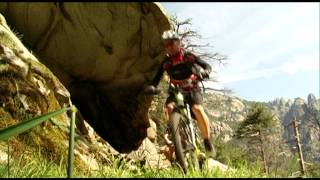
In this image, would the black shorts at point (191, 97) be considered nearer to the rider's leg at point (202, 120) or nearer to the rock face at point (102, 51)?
the rider's leg at point (202, 120)

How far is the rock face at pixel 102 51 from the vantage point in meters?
13.0

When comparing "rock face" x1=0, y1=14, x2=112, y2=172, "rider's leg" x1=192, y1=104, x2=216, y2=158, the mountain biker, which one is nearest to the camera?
"rider's leg" x1=192, y1=104, x2=216, y2=158

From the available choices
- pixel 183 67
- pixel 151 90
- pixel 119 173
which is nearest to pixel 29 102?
pixel 151 90

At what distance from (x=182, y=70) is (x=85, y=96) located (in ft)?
29.5

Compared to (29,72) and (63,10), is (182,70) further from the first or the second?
(63,10)

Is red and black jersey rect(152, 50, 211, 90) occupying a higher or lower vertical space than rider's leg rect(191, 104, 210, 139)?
higher

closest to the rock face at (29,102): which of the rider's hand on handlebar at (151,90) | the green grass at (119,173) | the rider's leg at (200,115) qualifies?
the rider's hand on handlebar at (151,90)

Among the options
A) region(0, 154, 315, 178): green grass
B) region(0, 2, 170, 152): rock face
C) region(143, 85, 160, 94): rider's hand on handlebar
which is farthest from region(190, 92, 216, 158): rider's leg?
region(0, 2, 170, 152): rock face

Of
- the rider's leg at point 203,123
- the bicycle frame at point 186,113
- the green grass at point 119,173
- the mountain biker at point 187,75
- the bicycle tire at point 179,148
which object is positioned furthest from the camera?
the mountain biker at point 187,75

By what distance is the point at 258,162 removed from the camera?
5.37m

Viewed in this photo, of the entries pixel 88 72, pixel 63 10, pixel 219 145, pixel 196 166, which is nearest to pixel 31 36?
pixel 63 10

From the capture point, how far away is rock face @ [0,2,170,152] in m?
13.0

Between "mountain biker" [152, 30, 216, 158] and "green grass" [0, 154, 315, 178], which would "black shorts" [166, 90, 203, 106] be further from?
"green grass" [0, 154, 315, 178]

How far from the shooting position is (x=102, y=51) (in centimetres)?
1375
